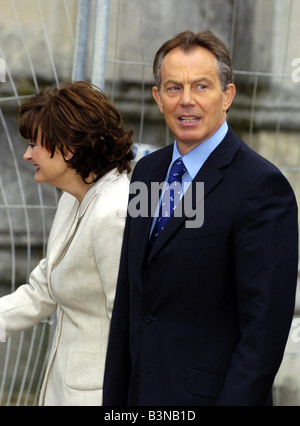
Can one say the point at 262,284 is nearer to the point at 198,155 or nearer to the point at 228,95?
the point at 198,155

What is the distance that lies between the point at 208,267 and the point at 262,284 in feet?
0.47

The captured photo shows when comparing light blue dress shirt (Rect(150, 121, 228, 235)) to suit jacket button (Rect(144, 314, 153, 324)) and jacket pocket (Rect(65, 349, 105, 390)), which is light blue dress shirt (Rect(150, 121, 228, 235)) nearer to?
suit jacket button (Rect(144, 314, 153, 324))

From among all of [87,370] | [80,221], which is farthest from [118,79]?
[87,370]

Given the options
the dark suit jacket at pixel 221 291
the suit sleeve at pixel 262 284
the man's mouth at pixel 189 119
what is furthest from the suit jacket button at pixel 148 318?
the man's mouth at pixel 189 119

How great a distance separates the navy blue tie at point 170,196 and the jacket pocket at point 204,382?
13.9 inches

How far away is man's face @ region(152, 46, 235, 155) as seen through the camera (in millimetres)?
1993

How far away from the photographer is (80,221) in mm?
2570

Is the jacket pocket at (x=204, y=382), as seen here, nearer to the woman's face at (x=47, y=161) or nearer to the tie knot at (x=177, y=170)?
the tie knot at (x=177, y=170)

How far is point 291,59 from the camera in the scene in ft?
12.8

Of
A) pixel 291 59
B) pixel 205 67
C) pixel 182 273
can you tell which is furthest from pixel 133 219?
pixel 291 59

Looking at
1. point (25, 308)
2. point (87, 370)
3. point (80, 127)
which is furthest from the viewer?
point (25, 308)

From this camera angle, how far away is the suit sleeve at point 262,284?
70.3 inches

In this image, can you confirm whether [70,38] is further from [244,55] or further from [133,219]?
[133,219]

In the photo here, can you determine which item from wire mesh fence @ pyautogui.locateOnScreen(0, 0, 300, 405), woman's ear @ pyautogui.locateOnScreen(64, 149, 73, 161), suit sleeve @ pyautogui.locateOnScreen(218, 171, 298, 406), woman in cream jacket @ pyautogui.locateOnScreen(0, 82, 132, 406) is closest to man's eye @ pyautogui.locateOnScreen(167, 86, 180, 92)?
suit sleeve @ pyautogui.locateOnScreen(218, 171, 298, 406)
